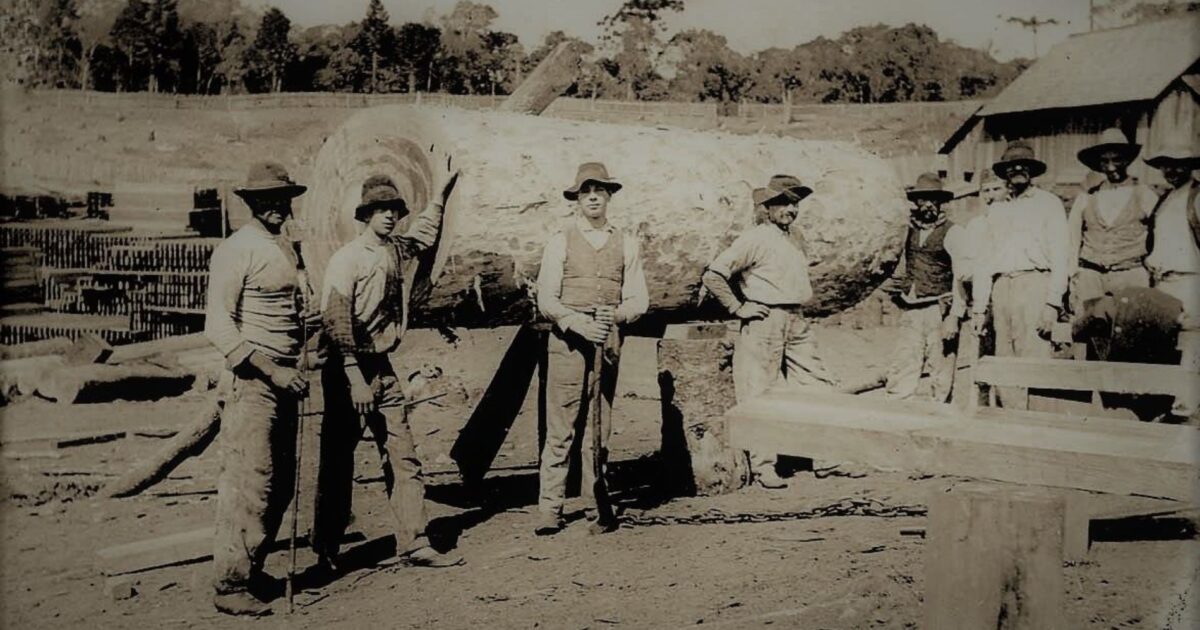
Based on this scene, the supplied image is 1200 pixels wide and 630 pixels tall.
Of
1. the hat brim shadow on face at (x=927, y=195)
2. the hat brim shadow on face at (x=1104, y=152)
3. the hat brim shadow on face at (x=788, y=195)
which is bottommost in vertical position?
the hat brim shadow on face at (x=788, y=195)

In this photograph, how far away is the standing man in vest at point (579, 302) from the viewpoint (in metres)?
5.25

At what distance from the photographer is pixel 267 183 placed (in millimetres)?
4191

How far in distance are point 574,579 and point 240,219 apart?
32.5 ft

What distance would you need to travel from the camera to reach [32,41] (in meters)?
5.16

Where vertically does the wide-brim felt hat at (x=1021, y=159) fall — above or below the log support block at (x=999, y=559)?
above

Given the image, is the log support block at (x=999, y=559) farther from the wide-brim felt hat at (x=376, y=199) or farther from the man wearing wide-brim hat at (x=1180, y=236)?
the man wearing wide-brim hat at (x=1180, y=236)

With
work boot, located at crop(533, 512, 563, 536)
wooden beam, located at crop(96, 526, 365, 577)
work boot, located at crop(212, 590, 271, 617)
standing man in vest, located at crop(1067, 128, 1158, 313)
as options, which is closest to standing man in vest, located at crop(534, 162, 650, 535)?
work boot, located at crop(533, 512, 563, 536)

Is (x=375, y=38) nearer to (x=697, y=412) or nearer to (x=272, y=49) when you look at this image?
(x=272, y=49)

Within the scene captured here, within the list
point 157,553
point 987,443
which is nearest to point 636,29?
point 157,553

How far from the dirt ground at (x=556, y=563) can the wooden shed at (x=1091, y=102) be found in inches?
390

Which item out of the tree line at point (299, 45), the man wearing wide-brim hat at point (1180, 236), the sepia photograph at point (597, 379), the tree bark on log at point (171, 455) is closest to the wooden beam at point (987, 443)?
the sepia photograph at point (597, 379)

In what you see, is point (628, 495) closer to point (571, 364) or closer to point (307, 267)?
point (571, 364)

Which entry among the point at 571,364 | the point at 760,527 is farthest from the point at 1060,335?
the point at 571,364

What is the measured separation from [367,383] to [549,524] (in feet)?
4.21
